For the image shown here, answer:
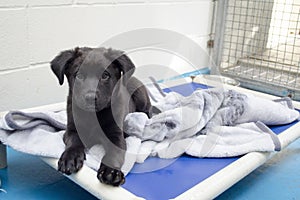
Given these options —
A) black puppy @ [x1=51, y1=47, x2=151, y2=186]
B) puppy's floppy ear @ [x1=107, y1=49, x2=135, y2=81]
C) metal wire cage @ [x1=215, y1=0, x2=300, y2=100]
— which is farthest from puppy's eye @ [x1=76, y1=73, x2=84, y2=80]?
metal wire cage @ [x1=215, y1=0, x2=300, y2=100]

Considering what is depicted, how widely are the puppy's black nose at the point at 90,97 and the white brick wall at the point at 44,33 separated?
0.77 meters

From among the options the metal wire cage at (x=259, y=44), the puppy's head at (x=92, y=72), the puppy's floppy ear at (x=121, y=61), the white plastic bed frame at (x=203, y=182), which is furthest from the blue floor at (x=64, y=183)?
the metal wire cage at (x=259, y=44)

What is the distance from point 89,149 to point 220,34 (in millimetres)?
1921

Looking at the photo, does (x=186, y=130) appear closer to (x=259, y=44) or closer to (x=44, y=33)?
(x=44, y=33)

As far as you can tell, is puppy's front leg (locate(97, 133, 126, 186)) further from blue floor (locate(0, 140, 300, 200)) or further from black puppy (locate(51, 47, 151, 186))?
blue floor (locate(0, 140, 300, 200))

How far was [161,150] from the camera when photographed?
52.6 inches

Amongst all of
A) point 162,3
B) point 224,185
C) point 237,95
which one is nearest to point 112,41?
point 162,3

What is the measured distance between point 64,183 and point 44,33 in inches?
33.1

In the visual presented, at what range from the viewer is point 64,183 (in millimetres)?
1321

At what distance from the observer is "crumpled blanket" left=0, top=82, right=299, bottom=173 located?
1262mm

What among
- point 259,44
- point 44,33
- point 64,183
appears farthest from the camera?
point 259,44

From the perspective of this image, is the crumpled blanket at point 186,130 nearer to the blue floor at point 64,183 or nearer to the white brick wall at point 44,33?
the blue floor at point 64,183

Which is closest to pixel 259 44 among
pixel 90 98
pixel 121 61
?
pixel 121 61

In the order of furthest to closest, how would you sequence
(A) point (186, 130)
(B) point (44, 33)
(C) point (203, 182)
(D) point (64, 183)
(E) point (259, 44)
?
(E) point (259, 44)
(B) point (44, 33)
(A) point (186, 130)
(D) point (64, 183)
(C) point (203, 182)
